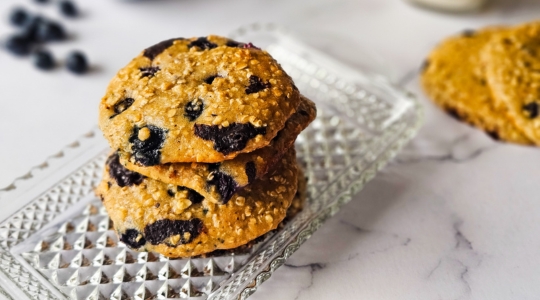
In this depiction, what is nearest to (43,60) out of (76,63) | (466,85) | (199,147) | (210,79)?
(76,63)

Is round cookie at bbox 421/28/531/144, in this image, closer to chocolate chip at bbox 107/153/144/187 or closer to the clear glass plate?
the clear glass plate

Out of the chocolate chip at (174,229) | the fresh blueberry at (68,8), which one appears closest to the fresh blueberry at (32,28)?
the fresh blueberry at (68,8)

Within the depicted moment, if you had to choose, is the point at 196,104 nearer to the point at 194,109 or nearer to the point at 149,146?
the point at 194,109

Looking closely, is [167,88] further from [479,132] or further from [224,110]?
[479,132]

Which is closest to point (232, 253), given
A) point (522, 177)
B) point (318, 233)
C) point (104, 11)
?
point (318, 233)

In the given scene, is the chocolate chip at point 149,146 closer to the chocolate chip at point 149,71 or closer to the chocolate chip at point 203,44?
the chocolate chip at point 149,71
